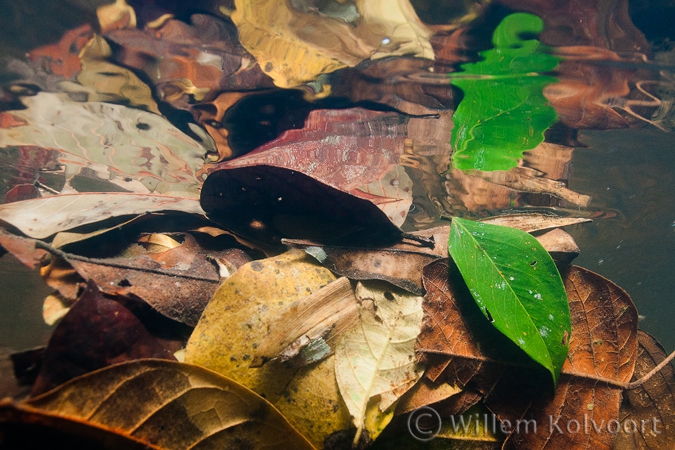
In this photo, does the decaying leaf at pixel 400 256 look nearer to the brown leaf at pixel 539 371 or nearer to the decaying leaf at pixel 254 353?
the brown leaf at pixel 539 371

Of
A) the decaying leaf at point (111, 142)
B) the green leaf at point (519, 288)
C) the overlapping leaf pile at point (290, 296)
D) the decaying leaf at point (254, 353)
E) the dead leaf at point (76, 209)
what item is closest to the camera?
the overlapping leaf pile at point (290, 296)

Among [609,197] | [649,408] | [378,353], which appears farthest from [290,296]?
[609,197]

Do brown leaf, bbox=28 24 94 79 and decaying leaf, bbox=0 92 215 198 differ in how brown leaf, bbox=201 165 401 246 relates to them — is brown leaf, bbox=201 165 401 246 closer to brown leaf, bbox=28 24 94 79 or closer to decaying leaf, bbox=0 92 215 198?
brown leaf, bbox=28 24 94 79

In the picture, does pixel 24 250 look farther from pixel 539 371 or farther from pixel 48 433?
pixel 539 371

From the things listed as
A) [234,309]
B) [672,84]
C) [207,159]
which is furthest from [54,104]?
[672,84]

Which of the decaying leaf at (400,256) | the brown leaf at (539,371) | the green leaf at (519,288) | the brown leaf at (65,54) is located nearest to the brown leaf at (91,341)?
the decaying leaf at (400,256)
